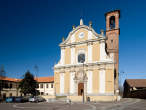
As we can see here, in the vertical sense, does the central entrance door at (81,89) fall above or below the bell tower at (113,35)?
below

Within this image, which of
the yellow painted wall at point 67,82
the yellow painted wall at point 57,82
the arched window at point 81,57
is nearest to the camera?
the yellow painted wall at point 67,82

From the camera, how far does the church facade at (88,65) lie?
96.6 ft

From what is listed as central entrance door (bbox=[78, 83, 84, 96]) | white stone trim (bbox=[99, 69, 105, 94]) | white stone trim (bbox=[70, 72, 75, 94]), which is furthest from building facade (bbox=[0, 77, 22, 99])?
white stone trim (bbox=[99, 69, 105, 94])

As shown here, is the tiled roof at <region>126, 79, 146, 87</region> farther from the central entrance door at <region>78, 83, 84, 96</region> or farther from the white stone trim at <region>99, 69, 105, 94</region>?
the central entrance door at <region>78, 83, 84, 96</region>

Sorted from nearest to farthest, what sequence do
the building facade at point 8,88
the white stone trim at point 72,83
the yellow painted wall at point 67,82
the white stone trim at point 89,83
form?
the white stone trim at point 89,83
the white stone trim at point 72,83
the yellow painted wall at point 67,82
the building facade at point 8,88

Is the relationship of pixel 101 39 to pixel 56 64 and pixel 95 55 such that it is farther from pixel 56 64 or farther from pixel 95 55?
pixel 56 64

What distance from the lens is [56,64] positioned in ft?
119

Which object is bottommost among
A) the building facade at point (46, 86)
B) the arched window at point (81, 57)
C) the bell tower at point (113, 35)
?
the building facade at point (46, 86)

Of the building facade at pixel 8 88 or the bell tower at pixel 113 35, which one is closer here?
the bell tower at pixel 113 35

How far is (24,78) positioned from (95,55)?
22991 millimetres

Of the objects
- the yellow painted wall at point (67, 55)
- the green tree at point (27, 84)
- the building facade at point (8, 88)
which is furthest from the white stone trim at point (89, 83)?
the building facade at point (8, 88)

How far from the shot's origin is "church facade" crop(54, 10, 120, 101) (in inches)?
1159

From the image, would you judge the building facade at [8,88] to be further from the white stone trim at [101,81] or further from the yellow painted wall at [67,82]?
the white stone trim at [101,81]

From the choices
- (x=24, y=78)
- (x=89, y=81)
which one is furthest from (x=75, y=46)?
(x=24, y=78)
